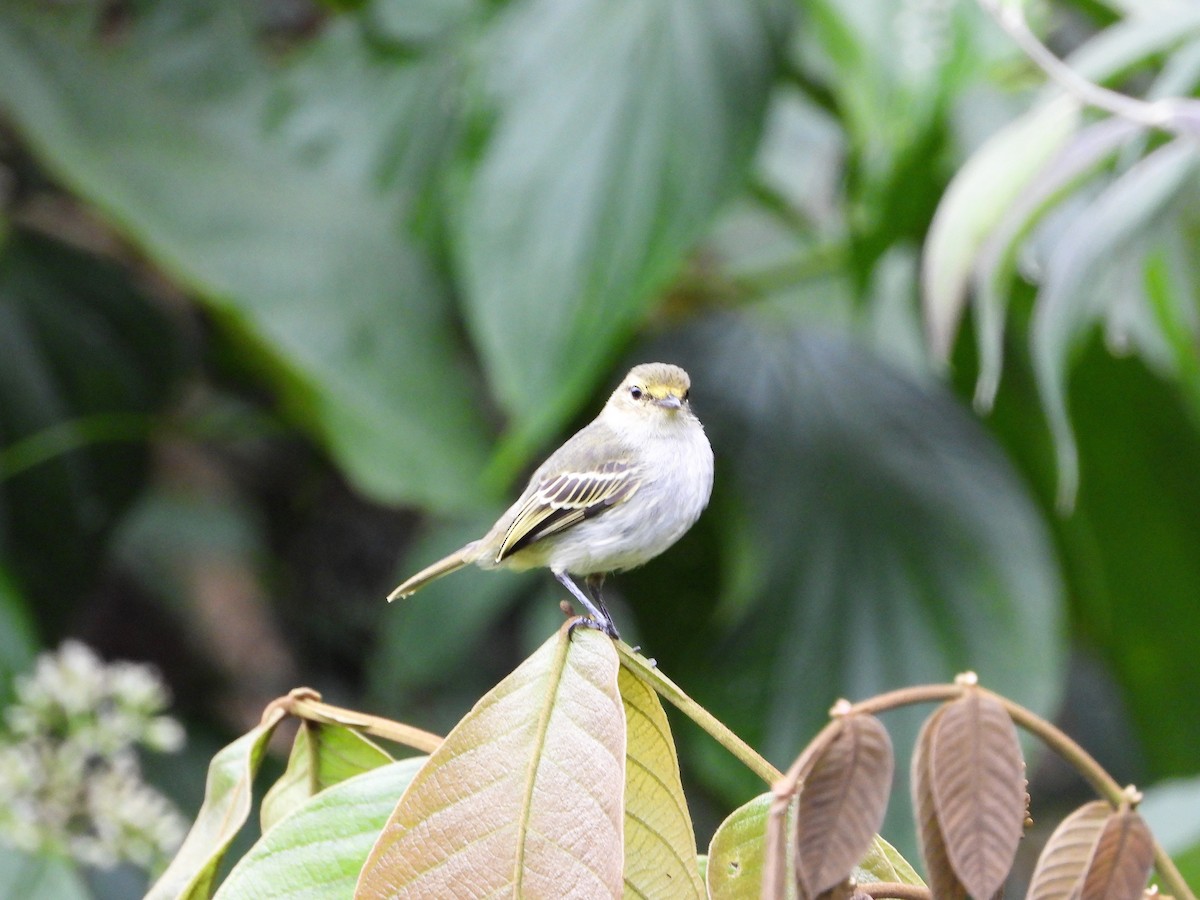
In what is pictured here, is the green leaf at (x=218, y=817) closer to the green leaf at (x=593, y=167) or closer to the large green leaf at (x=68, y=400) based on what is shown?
the green leaf at (x=593, y=167)

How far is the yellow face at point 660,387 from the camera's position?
175 cm

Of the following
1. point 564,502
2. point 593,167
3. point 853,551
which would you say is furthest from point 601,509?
point 853,551

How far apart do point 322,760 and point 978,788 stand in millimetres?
584

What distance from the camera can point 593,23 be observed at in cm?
299

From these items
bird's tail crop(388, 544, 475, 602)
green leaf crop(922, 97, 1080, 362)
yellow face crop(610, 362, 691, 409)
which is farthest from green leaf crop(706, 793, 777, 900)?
green leaf crop(922, 97, 1080, 362)

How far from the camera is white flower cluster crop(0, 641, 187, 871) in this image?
2.00 meters

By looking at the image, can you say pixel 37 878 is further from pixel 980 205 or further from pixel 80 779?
pixel 980 205

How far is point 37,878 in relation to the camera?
1.90 metres

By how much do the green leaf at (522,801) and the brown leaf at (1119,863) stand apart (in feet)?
0.99

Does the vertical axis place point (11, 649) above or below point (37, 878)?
above

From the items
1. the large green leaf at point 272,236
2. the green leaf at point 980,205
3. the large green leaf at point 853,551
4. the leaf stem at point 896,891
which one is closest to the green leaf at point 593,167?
the large green leaf at point 272,236

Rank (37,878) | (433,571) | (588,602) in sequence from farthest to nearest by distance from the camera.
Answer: (37,878) → (433,571) → (588,602)

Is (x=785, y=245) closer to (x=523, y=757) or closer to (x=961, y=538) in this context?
(x=961, y=538)

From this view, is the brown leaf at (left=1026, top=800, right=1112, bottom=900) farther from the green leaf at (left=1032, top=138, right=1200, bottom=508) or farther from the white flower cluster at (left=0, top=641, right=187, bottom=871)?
the white flower cluster at (left=0, top=641, right=187, bottom=871)
